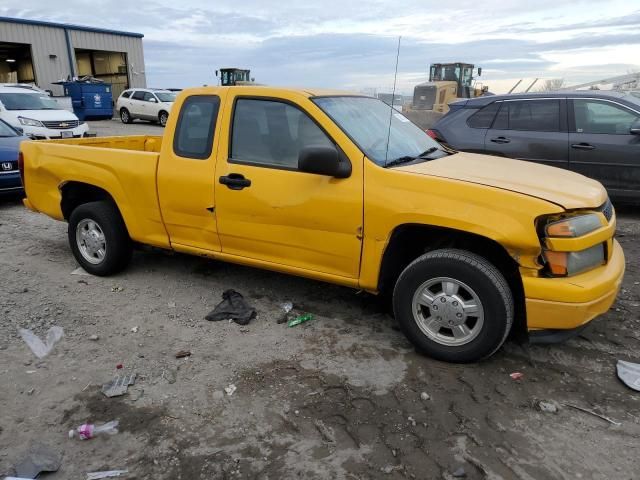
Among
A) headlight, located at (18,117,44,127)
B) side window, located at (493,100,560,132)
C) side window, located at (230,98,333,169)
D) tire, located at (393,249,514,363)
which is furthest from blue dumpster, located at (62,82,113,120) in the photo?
tire, located at (393,249,514,363)

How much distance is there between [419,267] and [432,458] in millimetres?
1233

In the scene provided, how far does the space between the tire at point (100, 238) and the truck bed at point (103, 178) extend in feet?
0.61

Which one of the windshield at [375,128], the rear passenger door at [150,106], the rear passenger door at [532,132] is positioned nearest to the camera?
the windshield at [375,128]

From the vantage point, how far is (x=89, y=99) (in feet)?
85.6

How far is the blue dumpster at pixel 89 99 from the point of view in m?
25.8

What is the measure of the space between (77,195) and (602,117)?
6.44 metres

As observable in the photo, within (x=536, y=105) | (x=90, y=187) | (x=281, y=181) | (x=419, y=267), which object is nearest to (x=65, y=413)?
(x=281, y=181)

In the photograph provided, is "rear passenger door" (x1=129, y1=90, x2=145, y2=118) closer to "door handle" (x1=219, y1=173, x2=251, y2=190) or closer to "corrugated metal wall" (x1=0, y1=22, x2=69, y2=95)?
"corrugated metal wall" (x1=0, y1=22, x2=69, y2=95)

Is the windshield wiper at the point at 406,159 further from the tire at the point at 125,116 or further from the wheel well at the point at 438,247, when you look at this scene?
the tire at the point at 125,116

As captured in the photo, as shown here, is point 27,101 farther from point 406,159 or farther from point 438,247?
point 438,247

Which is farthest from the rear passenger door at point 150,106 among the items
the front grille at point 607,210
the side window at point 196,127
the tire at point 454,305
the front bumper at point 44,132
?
the front grille at point 607,210

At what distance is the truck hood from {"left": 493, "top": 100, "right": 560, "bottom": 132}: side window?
10.6ft

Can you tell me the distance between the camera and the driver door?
3.58 m

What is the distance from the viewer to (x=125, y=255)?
4984 mm
